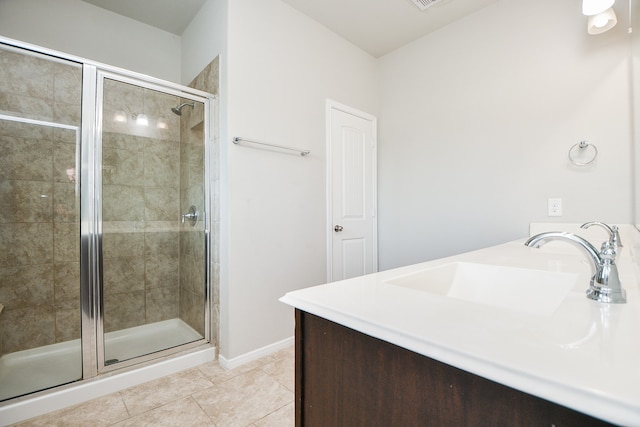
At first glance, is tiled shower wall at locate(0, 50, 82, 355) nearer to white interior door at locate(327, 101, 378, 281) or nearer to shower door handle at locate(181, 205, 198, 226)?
shower door handle at locate(181, 205, 198, 226)

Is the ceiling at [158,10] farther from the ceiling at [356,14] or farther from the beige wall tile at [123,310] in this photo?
the beige wall tile at [123,310]

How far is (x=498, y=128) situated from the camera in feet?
7.18

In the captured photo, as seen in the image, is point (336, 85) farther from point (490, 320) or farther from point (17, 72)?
point (490, 320)

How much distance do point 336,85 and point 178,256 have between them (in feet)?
6.48

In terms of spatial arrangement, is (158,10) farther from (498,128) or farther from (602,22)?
(602,22)

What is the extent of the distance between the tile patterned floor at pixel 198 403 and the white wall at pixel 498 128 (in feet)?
5.41

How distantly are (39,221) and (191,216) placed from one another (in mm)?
924

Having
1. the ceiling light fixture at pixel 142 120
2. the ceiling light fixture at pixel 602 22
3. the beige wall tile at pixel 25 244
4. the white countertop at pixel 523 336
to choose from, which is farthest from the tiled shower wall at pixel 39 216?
the ceiling light fixture at pixel 602 22

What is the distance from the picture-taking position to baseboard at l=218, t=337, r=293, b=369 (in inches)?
75.8

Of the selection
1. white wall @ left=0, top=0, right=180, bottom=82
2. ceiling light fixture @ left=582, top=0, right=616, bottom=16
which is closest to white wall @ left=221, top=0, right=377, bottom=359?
white wall @ left=0, top=0, right=180, bottom=82

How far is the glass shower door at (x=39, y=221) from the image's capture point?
1.70 meters

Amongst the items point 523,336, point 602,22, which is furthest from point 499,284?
point 602,22

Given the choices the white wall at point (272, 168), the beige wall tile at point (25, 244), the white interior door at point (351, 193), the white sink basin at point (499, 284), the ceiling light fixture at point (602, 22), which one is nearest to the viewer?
the white sink basin at point (499, 284)

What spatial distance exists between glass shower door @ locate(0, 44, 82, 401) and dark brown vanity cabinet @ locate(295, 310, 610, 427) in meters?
1.71
